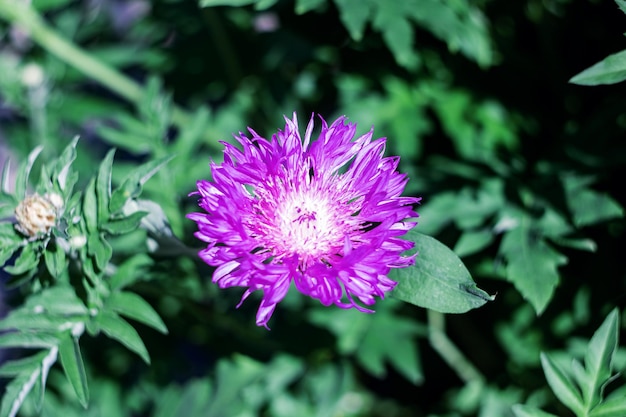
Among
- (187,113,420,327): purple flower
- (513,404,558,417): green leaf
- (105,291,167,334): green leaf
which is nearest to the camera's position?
(187,113,420,327): purple flower

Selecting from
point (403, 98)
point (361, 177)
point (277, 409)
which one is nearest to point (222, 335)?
point (277, 409)

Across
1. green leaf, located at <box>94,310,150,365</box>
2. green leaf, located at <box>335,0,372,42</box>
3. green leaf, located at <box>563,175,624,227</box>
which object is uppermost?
green leaf, located at <box>335,0,372,42</box>

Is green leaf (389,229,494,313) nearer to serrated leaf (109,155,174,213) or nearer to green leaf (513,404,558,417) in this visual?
green leaf (513,404,558,417)

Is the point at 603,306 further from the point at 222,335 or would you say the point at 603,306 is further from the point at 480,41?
the point at 222,335

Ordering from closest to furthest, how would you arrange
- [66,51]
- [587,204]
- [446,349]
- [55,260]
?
[55,260] → [587,204] → [446,349] → [66,51]

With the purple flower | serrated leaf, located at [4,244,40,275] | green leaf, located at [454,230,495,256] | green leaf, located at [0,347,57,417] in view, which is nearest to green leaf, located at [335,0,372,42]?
the purple flower

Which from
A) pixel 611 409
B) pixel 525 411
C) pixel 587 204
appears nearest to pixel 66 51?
pixel 587 204

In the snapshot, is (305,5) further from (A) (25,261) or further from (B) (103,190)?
(A) (25,261)

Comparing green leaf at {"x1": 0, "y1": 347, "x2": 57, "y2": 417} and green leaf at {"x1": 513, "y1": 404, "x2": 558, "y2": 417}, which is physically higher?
green leaf at {"x1": 513, "y1": 404, "x2": 558, "y2": 417}
